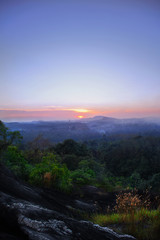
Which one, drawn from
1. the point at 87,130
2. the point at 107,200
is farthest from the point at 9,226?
the point at 87,130

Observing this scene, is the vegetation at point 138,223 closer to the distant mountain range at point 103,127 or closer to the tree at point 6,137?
the tree at point 6,137

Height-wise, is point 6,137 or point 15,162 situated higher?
point 6,137

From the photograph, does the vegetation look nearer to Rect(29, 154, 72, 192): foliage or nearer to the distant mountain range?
Rect(29, 154, 72, 192): foliage

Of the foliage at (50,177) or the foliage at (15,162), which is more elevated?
the foliage at (15,162)

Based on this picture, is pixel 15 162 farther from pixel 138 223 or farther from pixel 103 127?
pixel 103 127

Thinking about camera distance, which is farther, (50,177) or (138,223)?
(50,177)

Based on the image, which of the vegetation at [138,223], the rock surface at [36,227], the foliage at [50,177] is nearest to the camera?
the rock surface at [36,227]

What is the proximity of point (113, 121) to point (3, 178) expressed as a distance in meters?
148

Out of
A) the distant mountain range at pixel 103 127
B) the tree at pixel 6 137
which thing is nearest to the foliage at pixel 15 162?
the tree at pixel 6 137

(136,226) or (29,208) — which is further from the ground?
(29,208)

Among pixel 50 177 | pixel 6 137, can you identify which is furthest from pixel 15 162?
pixel 50 177

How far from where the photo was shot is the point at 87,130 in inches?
4545

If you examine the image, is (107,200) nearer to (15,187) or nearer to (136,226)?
(136,226)

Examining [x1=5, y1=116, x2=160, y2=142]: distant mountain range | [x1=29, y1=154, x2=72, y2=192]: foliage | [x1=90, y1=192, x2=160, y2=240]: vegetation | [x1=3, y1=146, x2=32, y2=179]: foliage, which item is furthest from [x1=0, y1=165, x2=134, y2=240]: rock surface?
[x1=5, y1=116, x2=160, y2=142]: distant mountain range
